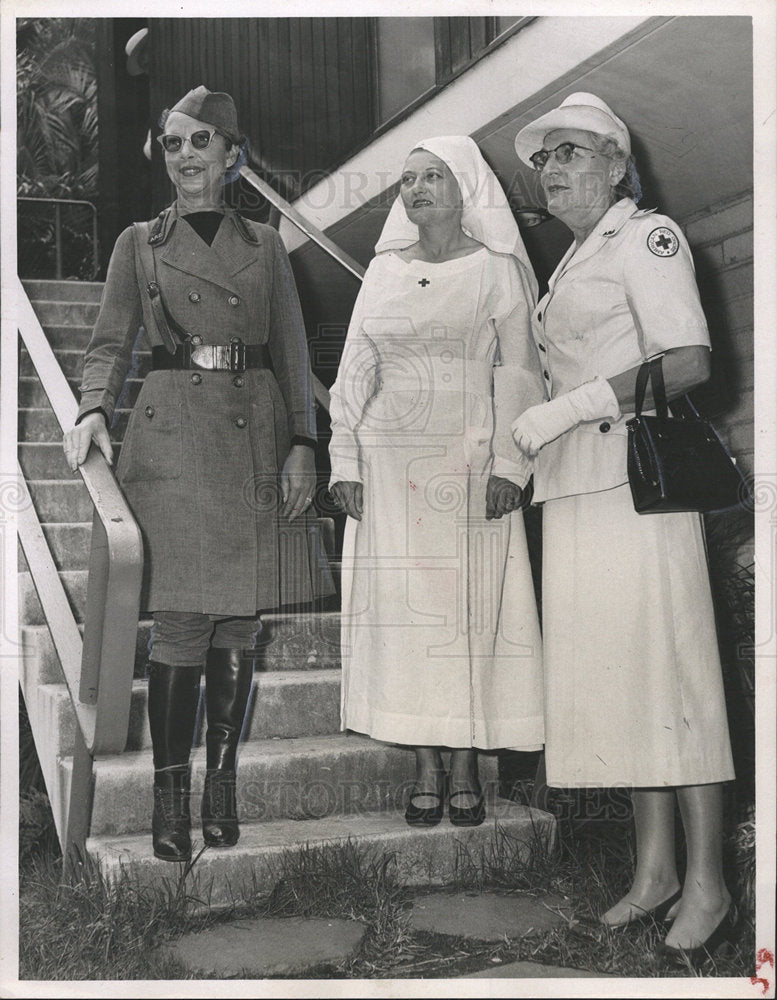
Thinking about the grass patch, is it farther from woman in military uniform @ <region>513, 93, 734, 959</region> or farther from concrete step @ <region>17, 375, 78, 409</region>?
concrete step @ <region>17, 375, 78, 409</region>

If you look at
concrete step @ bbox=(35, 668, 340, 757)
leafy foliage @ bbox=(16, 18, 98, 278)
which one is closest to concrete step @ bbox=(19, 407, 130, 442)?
leafy foliage @ bbox=(16, 18, 98, 278)

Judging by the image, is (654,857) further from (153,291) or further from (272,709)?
(153,291)

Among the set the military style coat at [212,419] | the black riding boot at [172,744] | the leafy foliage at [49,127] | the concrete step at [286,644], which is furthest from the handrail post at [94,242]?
the black riding boot at [172,744]

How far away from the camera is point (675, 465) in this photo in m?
3.08

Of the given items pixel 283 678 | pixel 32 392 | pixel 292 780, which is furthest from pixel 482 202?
pixel 32 392

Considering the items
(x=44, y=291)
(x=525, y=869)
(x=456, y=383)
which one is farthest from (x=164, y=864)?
(x=44, y=291)

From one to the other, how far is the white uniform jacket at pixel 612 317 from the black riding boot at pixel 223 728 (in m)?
1.02

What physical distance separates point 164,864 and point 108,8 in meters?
2.49

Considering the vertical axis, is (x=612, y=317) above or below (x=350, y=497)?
above

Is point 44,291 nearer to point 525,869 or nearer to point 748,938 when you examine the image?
point 525,869

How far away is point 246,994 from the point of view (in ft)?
10.5

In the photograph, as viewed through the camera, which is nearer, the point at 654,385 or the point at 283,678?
the point at 654,385

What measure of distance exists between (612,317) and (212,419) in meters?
1.17

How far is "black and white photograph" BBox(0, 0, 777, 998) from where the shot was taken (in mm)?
3209
